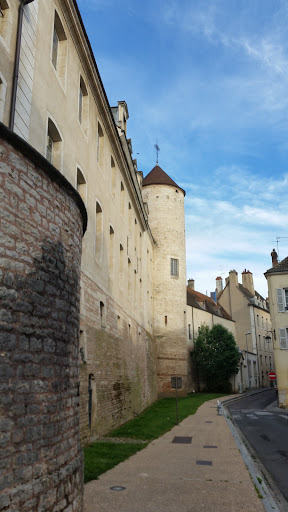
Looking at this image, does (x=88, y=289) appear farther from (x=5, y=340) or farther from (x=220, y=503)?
(x=5, y=340)

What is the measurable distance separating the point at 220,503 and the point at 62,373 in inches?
124

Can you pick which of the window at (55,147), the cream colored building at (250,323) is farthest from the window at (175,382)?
the cream colored building at (250,323)

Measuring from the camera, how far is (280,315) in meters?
28.6

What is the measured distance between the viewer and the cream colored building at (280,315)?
27.6 metres

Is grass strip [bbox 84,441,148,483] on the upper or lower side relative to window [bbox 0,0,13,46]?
lower

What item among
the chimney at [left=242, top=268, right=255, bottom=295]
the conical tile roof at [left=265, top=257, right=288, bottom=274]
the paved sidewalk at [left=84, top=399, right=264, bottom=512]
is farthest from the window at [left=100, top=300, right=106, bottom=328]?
the chimney at [left=242, top=268, right=255, bottom=295]

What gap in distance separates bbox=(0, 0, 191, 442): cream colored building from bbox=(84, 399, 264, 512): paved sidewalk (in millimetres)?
2340

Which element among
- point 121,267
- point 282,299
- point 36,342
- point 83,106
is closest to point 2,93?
point 36,342

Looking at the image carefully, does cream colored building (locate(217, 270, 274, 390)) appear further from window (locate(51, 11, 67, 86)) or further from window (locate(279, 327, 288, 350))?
window (locate(51, 11, 67, 86))

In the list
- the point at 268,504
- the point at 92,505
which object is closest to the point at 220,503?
the point at 268,504

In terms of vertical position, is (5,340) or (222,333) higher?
(222,333)

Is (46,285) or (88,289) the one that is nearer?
(46,285)

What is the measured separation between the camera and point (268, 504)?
6270mm

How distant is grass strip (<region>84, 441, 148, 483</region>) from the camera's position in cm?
807
